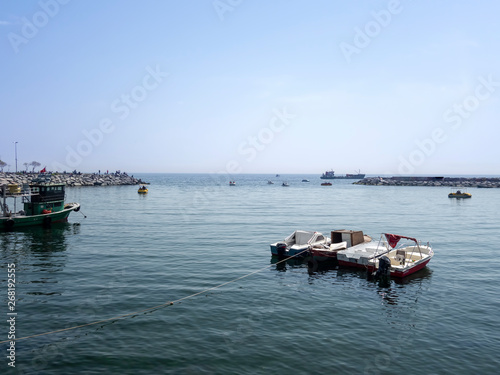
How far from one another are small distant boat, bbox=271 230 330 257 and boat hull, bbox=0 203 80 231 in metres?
33.4

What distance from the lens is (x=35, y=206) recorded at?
157ft

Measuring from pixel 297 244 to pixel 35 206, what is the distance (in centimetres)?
3634

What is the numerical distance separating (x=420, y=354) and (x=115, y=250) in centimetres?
2824

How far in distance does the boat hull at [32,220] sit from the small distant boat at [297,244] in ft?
110

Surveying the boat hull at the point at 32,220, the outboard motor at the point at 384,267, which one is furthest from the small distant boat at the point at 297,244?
the boat hull at the point at 32,220

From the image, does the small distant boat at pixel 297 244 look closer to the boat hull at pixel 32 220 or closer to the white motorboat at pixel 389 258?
the white motorboat at pixel 389 258

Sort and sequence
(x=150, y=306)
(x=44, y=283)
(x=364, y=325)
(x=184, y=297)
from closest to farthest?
(x=364, y=325) < (x=150, y=306) < (x=184, y=297) < (x=44, y=283)

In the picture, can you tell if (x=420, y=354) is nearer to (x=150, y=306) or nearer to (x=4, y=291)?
(x=150, y=306)

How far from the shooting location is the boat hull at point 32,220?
144ft

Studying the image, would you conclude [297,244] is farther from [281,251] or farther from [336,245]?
[336,245]

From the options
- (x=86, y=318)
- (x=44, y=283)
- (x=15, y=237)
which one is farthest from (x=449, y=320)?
(x=15, y=237)

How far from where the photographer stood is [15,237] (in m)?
40.8

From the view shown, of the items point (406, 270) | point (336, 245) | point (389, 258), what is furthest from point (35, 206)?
point (406, 270)

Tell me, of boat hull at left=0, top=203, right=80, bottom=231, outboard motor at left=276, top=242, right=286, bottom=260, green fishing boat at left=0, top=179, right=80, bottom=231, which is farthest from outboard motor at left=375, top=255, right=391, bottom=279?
boat hull at left=0, top=203, right=80, bottom=231
